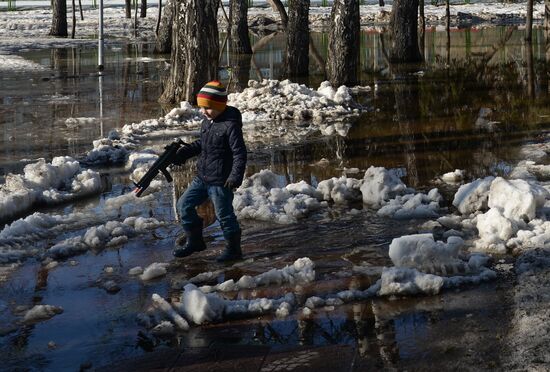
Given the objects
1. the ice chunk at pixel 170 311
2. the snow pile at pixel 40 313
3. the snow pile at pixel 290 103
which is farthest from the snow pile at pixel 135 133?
the ice chunk at pixel 170 311

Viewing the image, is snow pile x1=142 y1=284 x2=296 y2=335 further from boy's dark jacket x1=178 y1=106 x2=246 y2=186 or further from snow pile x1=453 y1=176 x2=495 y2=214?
snow pile x1=453 y1=176 x2=495 y2=214

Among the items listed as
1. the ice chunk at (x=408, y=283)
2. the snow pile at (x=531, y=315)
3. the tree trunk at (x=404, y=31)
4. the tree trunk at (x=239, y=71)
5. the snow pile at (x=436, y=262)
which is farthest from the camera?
the tree trunk at (x=404, y=31)

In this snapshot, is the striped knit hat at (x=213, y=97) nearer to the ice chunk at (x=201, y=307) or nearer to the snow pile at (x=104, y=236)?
the snow pile at (x=104, y=236)

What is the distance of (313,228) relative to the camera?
26.5 feet

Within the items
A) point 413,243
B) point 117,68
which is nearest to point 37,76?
point 117,68

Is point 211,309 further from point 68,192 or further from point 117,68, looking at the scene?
point 117,68

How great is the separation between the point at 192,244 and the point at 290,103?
7613 mm

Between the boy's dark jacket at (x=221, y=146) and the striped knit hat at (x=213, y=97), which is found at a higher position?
the striped knit hat at (x=213, y=97)

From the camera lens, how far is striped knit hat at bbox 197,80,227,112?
712 centimetres

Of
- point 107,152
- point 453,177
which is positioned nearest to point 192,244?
point 453,177

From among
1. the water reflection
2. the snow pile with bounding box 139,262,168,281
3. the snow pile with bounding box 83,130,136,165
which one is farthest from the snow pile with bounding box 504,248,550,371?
the water reflection

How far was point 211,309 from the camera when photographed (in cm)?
584

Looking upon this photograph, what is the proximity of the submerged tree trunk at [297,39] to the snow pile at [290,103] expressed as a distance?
488 centimetres

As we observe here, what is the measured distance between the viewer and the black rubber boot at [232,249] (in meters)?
7.18
